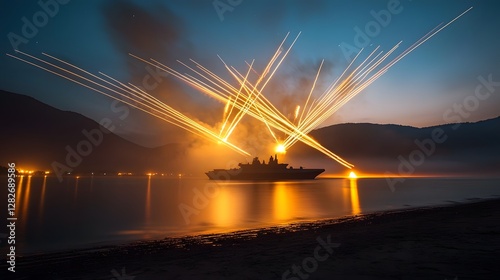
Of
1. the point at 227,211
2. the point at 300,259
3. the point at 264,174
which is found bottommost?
the point at 300,259

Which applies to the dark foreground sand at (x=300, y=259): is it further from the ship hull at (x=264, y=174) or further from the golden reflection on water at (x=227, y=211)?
the ship hull at (x=264, y=174)

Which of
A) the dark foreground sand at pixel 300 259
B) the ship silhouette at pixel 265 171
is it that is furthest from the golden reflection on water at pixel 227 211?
the ship silhouette at pixel 265 171

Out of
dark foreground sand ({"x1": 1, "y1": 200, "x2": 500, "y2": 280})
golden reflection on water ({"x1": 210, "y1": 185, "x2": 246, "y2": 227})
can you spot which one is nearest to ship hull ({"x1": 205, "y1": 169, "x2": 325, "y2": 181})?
golden reflection on water ({"x1": 210, "y1": 185, "x2": 246, "y2": 227})

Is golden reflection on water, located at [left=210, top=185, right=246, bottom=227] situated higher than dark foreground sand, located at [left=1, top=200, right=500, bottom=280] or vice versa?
golden reflection on water, located at [left=210, top=185, right=246, bottom=227]

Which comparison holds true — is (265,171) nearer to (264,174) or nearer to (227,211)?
(264,174)

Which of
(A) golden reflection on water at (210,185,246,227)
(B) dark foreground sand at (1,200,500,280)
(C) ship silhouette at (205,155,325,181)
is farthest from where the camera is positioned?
(C) ship silhouette at (205,155,325,181)

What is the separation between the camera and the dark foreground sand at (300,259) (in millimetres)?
8891

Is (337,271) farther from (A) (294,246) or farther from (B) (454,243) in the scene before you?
(B) (454,243)

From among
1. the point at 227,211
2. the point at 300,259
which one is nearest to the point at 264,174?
the point at 227,211

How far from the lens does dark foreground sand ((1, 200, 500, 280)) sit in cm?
889

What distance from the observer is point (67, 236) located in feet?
63.8

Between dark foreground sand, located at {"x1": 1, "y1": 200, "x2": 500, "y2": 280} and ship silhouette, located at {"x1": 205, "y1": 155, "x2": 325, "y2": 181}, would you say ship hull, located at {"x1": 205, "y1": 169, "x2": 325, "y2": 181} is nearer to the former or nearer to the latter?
ship silhouette, located at {"x1": 205, "y1": 155, "x2": 325, "y2": 181}

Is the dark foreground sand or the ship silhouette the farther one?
the ship silhouette

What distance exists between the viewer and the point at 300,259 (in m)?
10.7
